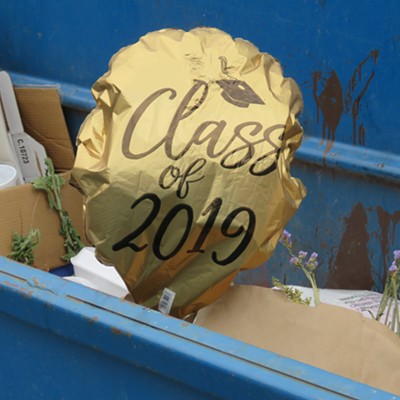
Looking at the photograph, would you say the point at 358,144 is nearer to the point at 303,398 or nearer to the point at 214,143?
the point at 214,143

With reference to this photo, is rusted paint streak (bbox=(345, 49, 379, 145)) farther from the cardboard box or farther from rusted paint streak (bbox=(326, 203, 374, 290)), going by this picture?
the cardboard box

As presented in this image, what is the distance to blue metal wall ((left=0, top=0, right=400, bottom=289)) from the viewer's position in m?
2.28

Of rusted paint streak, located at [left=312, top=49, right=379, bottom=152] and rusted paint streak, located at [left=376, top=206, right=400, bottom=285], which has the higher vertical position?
rusted paint streak, located at [left=312, top=49, right=379, bottom=152]

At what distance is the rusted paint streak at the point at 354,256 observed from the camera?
243 centimetres

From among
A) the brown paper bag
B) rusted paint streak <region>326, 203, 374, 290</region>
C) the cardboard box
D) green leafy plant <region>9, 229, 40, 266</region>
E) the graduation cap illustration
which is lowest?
green leafy plant <region>9, 229, 40, 266</region>

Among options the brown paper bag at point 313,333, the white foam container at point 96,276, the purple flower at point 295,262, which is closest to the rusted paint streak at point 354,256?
the purple flower at point 295,262

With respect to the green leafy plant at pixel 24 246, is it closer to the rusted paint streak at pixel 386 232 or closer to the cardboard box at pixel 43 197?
the cardboard box at pixel 43 197

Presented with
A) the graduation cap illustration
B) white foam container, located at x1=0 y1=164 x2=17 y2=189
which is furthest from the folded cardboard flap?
the graduation cap illustration

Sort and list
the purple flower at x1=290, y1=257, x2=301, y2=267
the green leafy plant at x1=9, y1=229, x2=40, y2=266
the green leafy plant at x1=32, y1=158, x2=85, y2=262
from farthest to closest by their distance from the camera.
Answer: the green leafy plant at x1=32, y1=158, x2=85, y2=262, the green leafy plant at x1=9, y1=229, x2=40, y2=266, the purple flower at x1=290, y1=257, x2=301, y2=267

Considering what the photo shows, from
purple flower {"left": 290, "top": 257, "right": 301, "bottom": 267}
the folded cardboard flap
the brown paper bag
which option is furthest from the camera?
the folded cardboard flap

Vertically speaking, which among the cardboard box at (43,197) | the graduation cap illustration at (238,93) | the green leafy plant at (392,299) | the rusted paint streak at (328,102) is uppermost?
the graduation cap illustration at (238,93)

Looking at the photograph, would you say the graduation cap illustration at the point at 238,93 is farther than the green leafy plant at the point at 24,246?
No

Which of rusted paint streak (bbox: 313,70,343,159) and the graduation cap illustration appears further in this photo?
rusted paint streak (bbox: 313,70,343,159)

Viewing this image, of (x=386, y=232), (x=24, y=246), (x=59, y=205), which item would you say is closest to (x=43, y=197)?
(x=59, y=205)
